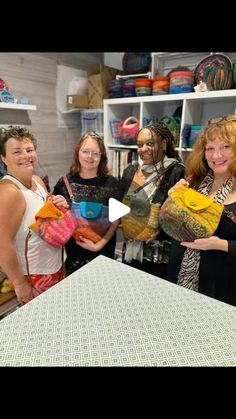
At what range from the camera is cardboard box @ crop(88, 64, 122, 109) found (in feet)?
8.02

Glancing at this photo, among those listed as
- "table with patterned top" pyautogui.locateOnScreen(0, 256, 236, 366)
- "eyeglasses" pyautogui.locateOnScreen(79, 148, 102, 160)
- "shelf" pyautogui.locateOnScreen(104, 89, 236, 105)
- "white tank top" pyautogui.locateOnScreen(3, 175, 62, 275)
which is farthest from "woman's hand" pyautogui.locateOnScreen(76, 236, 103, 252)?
"shelf" pyautogui.locateOnScreen(104, 89, 236, 105)

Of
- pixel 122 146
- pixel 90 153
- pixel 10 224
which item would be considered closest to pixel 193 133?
pixel 122 146

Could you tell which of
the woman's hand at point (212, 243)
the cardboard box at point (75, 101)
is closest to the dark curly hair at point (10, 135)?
the woman's hand at point (212, 243)

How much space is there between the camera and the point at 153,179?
1.29m

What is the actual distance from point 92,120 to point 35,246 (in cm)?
188

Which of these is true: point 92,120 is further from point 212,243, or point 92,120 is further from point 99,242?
point 212,243

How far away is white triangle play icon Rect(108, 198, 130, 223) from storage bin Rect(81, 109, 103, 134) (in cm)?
153

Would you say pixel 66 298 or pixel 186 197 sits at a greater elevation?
pixel 186 197

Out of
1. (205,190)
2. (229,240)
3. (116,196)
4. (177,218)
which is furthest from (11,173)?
(229,240)
